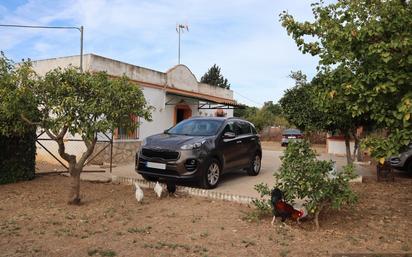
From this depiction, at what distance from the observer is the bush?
6.25 m

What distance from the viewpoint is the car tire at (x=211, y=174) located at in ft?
30.0

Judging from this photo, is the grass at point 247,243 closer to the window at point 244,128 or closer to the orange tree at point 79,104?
the orange tree at point 79,104

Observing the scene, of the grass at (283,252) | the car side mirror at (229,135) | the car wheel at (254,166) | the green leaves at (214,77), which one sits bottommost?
the grass at (283,252)

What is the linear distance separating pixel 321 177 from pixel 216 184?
3.70 m

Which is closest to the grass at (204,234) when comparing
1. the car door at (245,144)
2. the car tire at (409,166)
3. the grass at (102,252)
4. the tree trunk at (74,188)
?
the grass at (102,252)

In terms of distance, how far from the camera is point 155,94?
55.1ft

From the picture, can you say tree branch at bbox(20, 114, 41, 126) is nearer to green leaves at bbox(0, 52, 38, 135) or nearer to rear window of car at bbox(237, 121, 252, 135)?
green leaves at bbox(0, 52, 38, 135)

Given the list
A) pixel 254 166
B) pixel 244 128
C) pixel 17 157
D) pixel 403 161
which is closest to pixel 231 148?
pixel 244 128

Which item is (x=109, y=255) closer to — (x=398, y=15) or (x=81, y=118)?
(x=81, y=118)

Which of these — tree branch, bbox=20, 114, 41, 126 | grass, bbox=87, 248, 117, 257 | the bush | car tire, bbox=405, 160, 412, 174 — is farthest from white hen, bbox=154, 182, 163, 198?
car tire, bbox=405, 160, 412, 174

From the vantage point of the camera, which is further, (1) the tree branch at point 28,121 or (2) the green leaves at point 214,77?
(2) the green leaves at point 214,77

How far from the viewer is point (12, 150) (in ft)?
31.3

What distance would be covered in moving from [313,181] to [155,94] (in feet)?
37.2

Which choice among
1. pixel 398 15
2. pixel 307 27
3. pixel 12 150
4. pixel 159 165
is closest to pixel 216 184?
pixel 159 165
